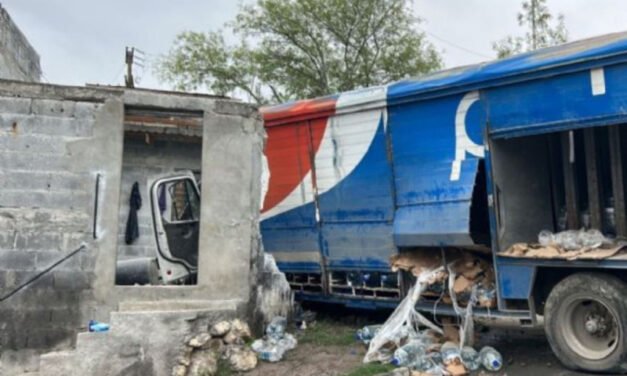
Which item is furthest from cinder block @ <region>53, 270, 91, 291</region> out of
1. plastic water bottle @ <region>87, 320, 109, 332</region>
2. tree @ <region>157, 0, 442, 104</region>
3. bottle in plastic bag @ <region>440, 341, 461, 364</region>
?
tree @ <region>157, 0, 442, 104</region>

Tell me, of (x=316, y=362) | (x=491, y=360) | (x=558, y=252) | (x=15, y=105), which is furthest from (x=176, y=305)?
(x=558, y=252)

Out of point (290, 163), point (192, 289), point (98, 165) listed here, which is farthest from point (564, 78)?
point (98, 165)

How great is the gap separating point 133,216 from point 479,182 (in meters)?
6.27

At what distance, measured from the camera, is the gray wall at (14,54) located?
10.9 metres

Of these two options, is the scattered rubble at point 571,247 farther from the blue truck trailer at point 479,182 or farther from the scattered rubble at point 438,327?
the scattered rubble at point 438,327

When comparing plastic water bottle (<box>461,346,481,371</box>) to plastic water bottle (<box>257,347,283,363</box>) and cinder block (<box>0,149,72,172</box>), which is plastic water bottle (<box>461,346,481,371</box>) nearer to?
plastic water bottle (<box>257,347,283,363</box>)

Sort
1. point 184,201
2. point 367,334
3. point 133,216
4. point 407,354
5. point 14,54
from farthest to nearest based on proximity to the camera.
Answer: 1. point 14,54
2. point 133,216
3. point 184,201
4. point 367,334
5. point 407,354

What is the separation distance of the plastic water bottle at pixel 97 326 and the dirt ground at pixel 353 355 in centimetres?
164

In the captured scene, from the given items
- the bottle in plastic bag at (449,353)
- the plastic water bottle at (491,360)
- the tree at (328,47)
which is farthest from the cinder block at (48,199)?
the tree at (328,47)

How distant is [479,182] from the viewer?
22.9 ft

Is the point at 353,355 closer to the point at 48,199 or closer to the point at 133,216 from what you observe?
the point at 48,199

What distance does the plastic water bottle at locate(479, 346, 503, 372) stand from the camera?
648 cm

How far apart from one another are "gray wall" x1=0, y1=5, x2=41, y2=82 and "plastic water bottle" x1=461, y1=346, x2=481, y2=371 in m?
8.67

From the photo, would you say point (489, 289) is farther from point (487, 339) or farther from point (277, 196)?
point (277, 196)
